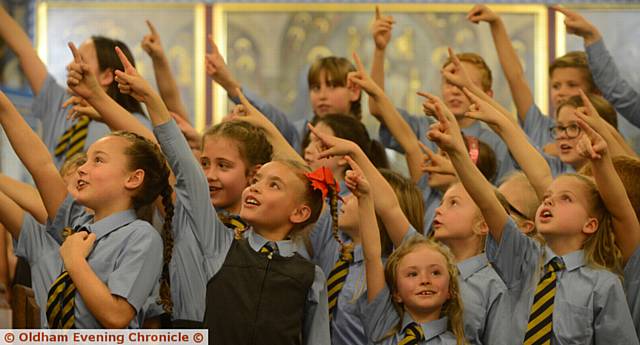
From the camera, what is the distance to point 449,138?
3172 millimetres

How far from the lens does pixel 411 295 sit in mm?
3258

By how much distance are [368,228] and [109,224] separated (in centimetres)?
72

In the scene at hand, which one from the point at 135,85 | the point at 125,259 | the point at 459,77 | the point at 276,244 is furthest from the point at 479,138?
the point at 125,259

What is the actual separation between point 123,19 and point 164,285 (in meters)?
3.71

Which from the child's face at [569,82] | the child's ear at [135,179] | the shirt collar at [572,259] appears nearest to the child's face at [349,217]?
the shirt collar at [572,259]

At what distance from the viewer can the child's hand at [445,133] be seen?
316 centimetres

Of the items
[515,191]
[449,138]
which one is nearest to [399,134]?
[515,191]

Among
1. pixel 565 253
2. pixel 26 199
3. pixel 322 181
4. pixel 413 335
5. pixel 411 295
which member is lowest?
pixel 413 335

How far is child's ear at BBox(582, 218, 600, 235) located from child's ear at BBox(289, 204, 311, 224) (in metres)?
0.80

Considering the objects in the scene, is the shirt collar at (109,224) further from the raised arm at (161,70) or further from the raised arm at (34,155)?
the raised arm at (161,70)

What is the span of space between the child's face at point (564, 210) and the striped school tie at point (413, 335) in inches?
18.1

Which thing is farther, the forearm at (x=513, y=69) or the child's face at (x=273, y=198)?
the forearm at (x=513, y=69)

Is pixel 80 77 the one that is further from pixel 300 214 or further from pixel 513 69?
pixel 513 69

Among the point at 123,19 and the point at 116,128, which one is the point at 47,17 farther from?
the point at 116,128
